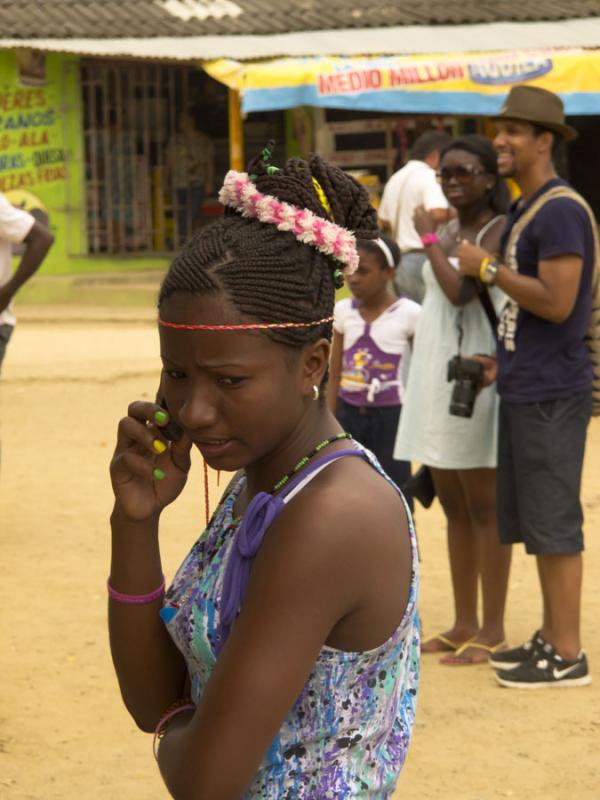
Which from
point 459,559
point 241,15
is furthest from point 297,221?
point 241,15

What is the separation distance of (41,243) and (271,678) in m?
5.05

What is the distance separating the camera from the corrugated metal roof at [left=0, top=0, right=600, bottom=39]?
16.8 m

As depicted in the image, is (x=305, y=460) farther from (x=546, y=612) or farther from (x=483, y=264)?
(x=546, y=612)

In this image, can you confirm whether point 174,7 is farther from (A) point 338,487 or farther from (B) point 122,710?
(A) point 338,487

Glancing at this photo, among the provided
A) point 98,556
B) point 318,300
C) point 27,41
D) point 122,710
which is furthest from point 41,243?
point 27,41

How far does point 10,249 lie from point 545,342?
2.75 metres

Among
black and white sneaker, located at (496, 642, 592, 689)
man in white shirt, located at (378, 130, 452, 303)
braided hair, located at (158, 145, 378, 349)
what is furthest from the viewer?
man in white shirt, located at (378, 130, 452, 303)

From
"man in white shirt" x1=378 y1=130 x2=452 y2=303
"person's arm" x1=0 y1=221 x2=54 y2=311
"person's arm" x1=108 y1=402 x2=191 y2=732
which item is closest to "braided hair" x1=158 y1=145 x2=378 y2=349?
"person's arm" x1=108 y1=402 x2=191 y2=732

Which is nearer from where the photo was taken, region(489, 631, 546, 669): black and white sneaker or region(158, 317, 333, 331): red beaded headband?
region(158, 317, 333, 331): red beaded headband

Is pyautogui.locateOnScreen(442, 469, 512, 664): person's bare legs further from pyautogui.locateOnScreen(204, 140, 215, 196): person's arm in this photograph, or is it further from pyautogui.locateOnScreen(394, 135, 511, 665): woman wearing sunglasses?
pyautogui.locateOnScreen(204, 140, 215, 196): person's arm

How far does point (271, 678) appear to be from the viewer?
1.80m

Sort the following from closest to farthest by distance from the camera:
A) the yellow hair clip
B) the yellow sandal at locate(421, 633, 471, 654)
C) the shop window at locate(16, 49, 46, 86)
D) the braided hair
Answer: the braided hair → the yellow hair clip → the yellow sandal at locate(421, 633, 471, 654) → the shop window at locate(16, 49, 46, 86)

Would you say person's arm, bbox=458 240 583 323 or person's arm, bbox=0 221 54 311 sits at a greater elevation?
person's arm, bbox=458 240 583 323

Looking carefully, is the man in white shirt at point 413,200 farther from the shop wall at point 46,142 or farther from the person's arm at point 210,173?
the person's arm at point 210,173
